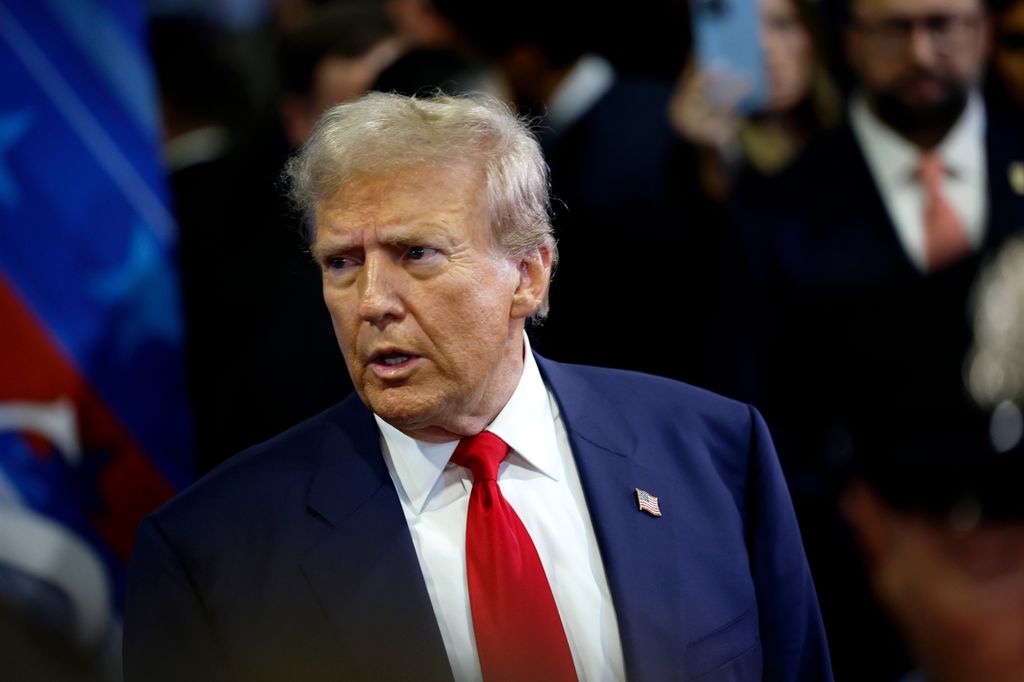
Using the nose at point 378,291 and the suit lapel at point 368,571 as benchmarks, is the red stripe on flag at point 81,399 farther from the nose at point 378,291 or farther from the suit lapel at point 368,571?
the nose at point 378,291

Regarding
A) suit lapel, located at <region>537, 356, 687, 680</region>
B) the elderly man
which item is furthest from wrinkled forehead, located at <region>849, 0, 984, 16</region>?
suit lapel, located at <region>537, 356, 687, 680</region>

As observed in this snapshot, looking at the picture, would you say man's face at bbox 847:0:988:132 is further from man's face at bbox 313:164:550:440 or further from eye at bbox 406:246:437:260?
eye at bbox 406:246:437:260

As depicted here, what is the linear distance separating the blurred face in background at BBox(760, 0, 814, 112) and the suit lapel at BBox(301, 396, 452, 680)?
6.08ft

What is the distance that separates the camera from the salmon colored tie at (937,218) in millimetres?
3543

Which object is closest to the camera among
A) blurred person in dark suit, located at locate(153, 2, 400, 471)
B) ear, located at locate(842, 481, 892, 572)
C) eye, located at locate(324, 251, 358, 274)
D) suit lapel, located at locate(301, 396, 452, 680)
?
ear, located at locate(842, 481, 892, 572)

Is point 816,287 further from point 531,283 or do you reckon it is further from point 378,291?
point 378,291

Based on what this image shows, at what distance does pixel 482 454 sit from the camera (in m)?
2.64

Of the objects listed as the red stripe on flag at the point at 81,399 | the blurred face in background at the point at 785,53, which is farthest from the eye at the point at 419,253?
the red stripe on flag at the point at 81,399

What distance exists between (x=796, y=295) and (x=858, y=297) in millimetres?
1757

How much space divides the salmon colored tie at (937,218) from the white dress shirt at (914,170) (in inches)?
0.5

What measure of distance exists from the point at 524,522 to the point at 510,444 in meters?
0.14

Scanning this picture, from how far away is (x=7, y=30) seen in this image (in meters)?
4.03

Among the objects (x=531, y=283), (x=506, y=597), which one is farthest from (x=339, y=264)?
(x=506, y=597)

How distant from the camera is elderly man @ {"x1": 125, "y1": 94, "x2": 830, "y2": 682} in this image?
250 centimetres
